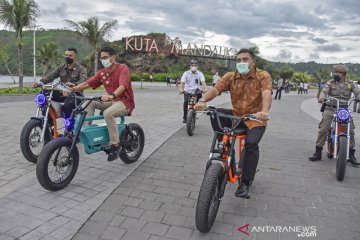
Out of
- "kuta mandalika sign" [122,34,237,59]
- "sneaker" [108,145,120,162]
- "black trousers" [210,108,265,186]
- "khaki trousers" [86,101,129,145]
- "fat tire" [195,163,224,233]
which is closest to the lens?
"fat tire" [195,163,224,233]

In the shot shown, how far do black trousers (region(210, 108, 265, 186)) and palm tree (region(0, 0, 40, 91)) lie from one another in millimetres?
19107

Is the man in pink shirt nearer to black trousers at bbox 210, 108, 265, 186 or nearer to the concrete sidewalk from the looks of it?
the concrete sidewalk

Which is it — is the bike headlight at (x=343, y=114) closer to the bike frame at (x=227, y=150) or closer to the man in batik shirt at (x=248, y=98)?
the man in batik shirt at (x=248, y=98)

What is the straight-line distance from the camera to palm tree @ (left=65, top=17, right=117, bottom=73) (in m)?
30.2

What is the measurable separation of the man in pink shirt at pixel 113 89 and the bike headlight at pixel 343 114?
347cm

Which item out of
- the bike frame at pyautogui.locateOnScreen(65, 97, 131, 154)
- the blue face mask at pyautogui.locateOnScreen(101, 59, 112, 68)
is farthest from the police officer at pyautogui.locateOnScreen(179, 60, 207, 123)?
the bike frame at pyautogui.locateOnScreen(65, 97, 131, 154)

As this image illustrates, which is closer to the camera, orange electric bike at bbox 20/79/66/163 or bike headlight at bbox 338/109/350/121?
orange electric bike at bbox 20/79/66/163

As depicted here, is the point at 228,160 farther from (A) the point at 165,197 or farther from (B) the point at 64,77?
(B) the point at 64,77

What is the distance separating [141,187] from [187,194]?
659 mm

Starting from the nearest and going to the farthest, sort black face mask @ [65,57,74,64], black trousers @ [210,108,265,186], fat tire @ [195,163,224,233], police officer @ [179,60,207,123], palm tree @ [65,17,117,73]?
1. fat tire @ [195,163,224,233]
2. black trousers @ [210,108,265,186]
3. black face mask @ [65,57,74,64]
4. police officer @ [179,60,207,123]
5. palm tree @ [65,17,117,73]

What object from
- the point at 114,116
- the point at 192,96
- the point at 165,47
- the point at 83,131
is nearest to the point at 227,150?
the point at 114,116

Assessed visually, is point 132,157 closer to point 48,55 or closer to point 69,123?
point 69,123

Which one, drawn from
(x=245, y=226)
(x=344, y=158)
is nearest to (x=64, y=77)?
(x=245, y=226)

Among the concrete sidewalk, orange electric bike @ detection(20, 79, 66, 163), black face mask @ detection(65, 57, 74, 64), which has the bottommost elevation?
the concrete sidewalk
